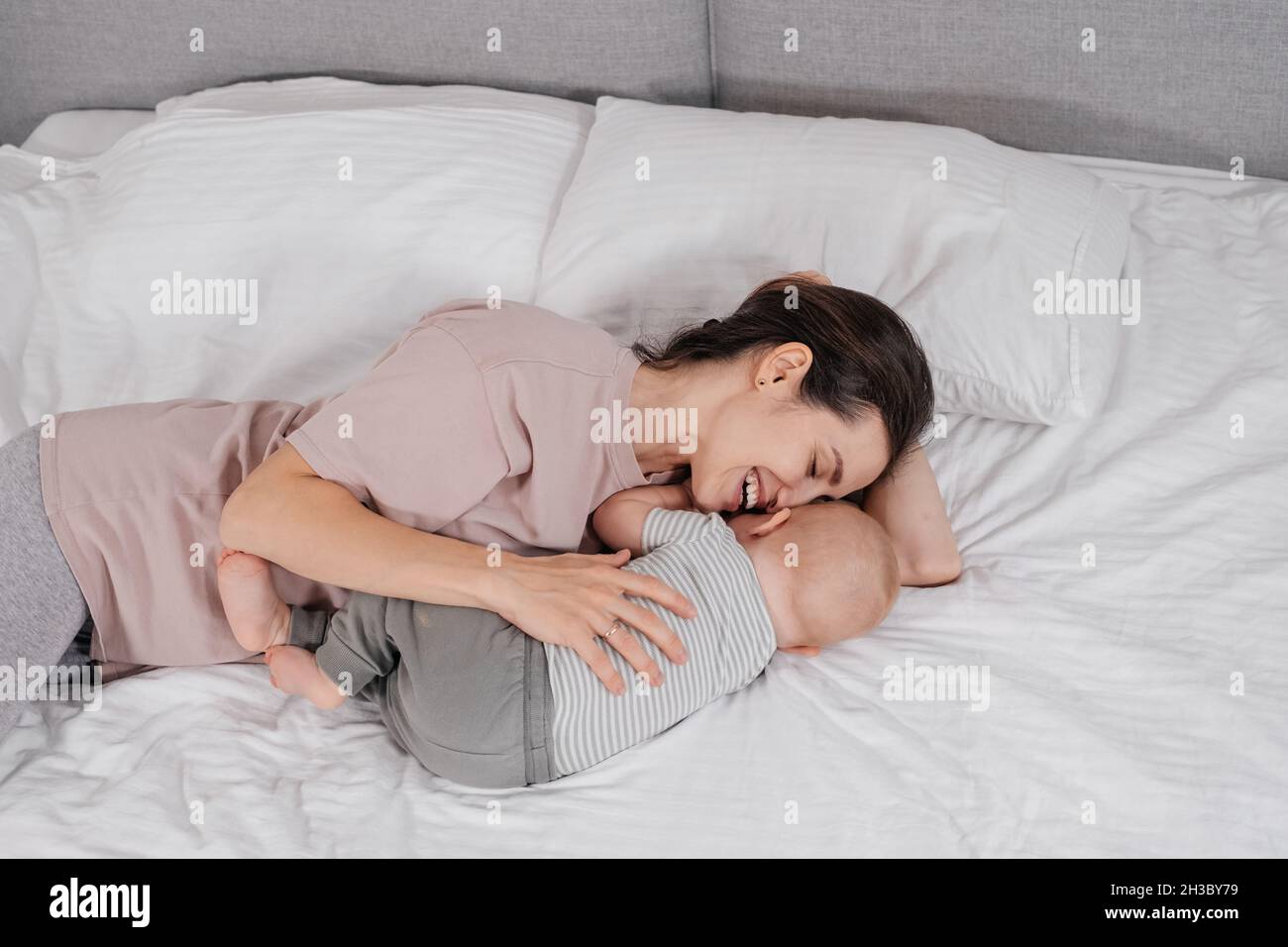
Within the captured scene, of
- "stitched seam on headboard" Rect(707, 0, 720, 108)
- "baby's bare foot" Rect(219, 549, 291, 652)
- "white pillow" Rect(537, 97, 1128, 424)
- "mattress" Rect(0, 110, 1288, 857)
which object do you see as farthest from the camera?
"stitched seam on headboard" Rect(707, 0, 720, 108)

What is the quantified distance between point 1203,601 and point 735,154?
2.76 ft

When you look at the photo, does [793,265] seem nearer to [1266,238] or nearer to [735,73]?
[735,73]

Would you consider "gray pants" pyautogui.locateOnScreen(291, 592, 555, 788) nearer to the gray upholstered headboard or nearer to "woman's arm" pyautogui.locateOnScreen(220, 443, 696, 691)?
→ "woman's arm" pyautogui.locateOnScreen(220, 443, 696, 691)

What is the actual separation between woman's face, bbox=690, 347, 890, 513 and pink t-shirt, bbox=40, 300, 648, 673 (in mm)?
96

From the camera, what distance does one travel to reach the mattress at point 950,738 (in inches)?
40.0

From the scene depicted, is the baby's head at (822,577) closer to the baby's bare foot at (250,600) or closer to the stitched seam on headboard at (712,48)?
the baby's bare foot at (250,600)

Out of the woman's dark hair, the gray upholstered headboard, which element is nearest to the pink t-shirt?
the woman's dark hair

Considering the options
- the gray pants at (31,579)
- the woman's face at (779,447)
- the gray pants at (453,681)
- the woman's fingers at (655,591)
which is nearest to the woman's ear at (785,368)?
the woman's face at (779,447)

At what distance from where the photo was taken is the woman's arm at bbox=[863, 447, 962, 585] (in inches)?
50.2

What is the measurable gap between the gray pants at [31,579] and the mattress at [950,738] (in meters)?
0.08

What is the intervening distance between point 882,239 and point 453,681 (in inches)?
33.0

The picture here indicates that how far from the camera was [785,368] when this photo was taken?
121 cm

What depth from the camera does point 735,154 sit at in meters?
1.56

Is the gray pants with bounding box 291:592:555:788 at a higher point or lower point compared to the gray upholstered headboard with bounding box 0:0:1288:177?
lower
